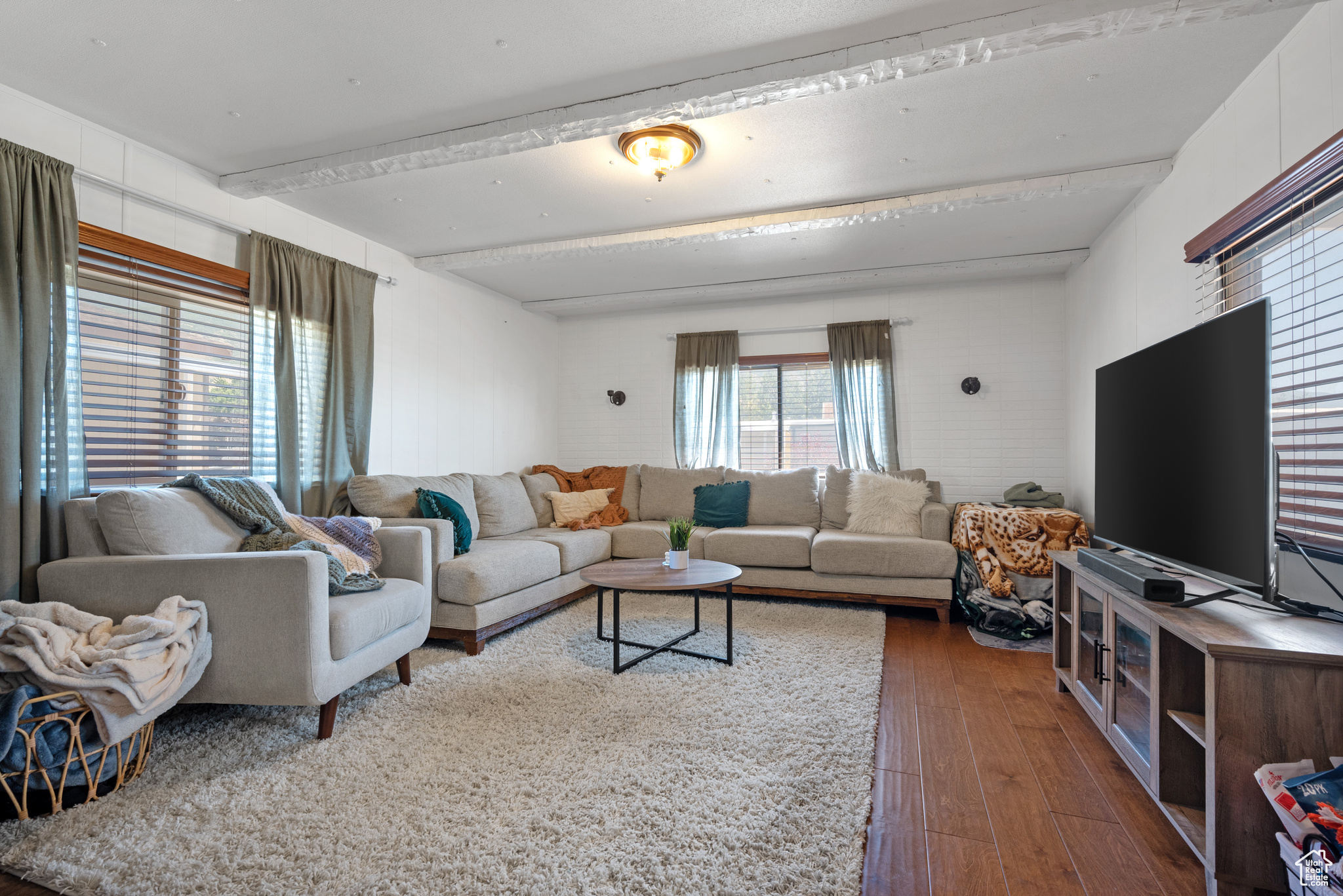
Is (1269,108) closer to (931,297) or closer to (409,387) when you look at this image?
(931,297)

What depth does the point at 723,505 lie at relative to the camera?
5.12 metres

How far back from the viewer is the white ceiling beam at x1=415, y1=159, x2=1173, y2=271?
3.26m

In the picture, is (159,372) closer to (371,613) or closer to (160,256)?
(160,256)

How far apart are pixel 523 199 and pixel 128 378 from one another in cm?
213

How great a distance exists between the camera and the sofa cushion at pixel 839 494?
5047 mm

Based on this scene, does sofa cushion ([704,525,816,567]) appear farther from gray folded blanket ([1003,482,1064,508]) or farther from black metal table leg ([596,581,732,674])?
gray folded blanket ([1003,482,1064,508])

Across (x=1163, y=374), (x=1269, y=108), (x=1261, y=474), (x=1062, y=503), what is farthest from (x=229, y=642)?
(x=1062, y=503)

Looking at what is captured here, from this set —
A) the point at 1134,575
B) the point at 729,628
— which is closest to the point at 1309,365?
the point at 1134,575

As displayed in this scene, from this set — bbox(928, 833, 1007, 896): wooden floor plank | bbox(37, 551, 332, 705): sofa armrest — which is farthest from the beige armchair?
bbox(928, 833, 1007, 896): wooden floor plank

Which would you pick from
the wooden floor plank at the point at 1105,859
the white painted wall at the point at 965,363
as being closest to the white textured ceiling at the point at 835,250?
the white painted wall at the point at 965,363

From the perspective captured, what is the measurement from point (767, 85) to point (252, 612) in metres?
2.65

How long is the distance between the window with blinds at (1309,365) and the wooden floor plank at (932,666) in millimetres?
1342

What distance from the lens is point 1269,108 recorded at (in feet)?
7.55

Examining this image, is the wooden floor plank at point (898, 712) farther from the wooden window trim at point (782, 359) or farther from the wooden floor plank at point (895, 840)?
the wooden window trim at point (782, 359)
